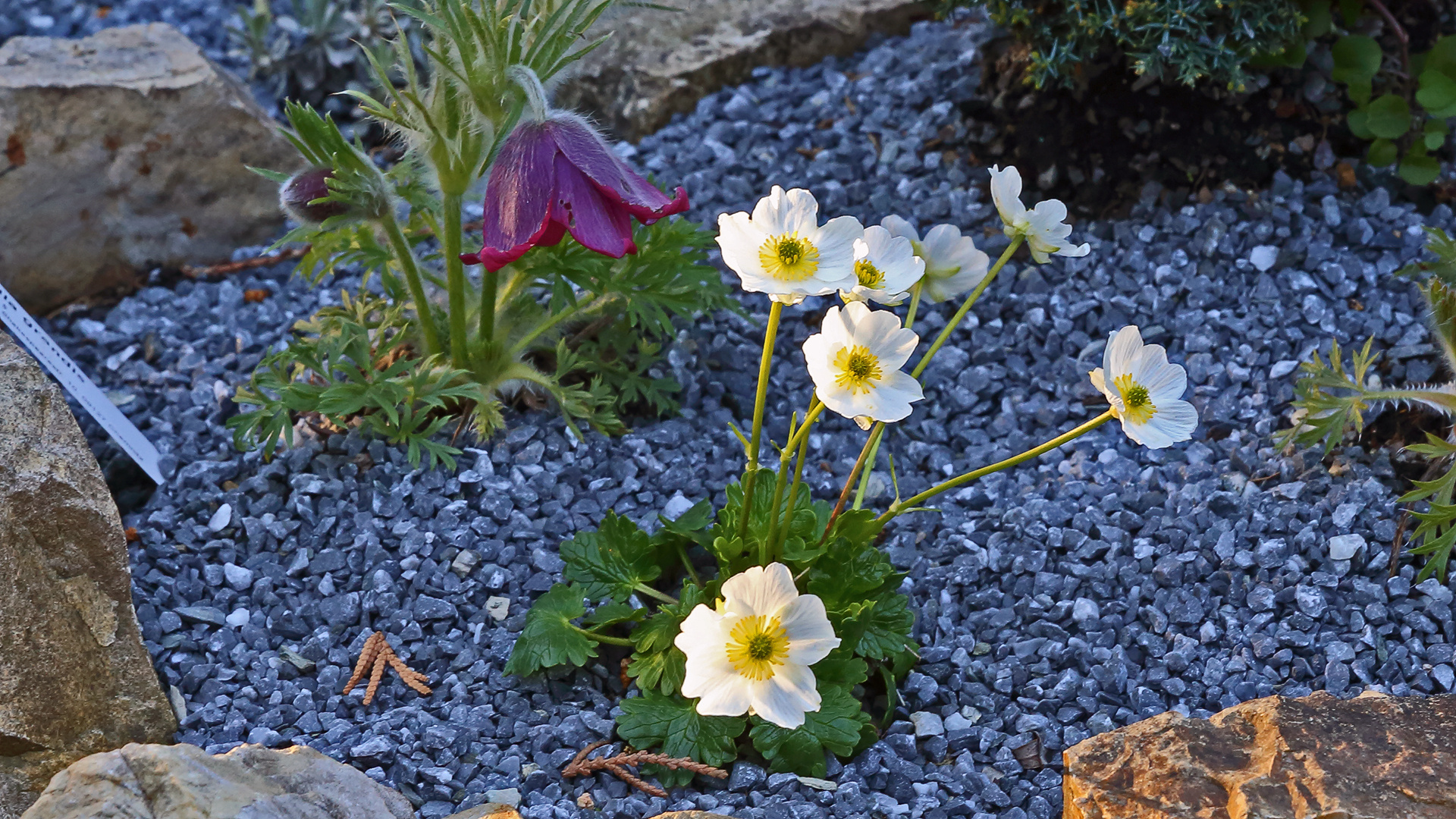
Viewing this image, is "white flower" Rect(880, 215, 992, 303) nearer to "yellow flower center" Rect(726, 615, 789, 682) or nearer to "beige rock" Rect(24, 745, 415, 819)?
"yellow flower center" Rect(726, 615, 789, 682)

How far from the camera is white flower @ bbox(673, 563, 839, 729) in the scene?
1652 millimetres

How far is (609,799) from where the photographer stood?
1.94 meters

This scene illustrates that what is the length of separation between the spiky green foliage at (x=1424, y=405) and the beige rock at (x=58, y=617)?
7.06ft

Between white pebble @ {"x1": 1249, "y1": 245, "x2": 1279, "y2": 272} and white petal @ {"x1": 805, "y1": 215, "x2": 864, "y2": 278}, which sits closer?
white petal @ {"x1": 805, "y1": 215, "x2": 864, "y2": 278}

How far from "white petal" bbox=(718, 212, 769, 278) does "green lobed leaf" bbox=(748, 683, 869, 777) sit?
721mm

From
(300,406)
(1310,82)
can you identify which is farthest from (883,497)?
(1310,82)

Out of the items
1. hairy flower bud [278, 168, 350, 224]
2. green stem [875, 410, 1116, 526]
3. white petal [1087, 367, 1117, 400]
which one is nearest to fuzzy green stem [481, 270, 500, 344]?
hairy flower bud [278, 168, 350, 224]

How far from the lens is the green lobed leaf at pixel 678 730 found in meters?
1.96

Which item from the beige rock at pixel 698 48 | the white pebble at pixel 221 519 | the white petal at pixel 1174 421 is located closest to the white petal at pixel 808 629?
the white petal at pixel 1174 421

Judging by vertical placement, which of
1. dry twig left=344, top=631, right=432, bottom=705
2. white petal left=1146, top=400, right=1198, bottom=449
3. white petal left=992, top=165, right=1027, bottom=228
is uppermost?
white petal left=992, top=165, right=1027, bottom=228

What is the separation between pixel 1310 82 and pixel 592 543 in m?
2.22

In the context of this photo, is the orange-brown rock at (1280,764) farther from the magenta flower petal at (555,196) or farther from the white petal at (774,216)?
the magenta flower petal at (555,196)

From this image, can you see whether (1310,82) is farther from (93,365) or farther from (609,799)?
(93,365)

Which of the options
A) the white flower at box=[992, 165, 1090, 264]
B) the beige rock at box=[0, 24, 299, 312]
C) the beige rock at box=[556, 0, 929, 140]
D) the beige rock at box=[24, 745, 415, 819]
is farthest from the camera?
the beige rock at box=[556, 0, 929, 140]
